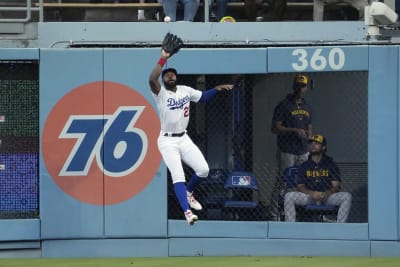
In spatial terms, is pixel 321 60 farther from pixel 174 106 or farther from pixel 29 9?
pixel 29 9

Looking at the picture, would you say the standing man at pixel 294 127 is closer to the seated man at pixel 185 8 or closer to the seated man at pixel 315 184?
the seated man at pixel 315 184

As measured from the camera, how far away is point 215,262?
11.9 m

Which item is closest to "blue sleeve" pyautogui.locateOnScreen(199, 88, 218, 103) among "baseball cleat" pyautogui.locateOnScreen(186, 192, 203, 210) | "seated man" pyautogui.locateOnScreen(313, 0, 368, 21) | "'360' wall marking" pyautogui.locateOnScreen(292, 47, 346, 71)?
"baseball cleat" pyautogui.locateOnScreen(186, 192, 203, 210)

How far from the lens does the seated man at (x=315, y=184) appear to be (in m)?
12.6

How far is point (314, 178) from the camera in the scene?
41.5 ft

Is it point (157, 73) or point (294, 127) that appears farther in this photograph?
point (294, 127)

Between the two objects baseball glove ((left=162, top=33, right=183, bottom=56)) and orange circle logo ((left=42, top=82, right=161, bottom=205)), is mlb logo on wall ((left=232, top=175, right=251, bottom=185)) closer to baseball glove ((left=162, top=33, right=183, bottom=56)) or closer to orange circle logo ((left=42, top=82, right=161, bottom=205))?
orange circle logo ((left=42, top=82, right=161, bottom=205))

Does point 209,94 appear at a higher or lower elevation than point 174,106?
higher

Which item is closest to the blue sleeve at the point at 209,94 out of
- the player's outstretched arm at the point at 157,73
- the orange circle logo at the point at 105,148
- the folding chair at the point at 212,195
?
the player's outstretched arm at the point at 157,73

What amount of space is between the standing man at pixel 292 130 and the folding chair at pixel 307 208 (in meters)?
0.09

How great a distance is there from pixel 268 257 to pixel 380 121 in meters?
2.15

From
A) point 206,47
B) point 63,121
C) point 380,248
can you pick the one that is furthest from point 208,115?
point 380,248

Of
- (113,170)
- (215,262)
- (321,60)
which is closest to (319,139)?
(321,60)

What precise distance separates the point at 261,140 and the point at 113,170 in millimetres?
1906
